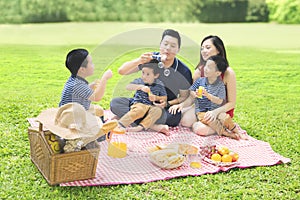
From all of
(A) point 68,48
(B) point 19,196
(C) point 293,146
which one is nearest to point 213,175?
(C) point 293,146

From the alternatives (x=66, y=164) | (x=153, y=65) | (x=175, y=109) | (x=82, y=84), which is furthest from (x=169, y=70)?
(x=66, y=164)

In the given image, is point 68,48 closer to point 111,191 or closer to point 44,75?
point 44,75

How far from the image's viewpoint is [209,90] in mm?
3160

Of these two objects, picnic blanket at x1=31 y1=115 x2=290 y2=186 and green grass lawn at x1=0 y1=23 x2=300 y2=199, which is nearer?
green grass lawn at x1=0 y1=23 x2=300 y2=199

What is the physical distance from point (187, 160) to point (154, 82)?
18.2 inches

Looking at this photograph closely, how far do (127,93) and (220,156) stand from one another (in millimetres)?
645

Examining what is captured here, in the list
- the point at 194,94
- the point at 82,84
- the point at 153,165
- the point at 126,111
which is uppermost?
the point at 82,84

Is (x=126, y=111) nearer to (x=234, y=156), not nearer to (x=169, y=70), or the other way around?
(x=169, y=70)

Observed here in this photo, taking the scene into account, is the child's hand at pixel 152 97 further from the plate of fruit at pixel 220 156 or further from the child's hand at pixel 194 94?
the plate of fruit at pixel 220 156

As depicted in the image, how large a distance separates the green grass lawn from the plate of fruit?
8 cm

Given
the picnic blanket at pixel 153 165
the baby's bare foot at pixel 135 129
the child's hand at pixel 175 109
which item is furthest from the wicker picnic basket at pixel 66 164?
the child's hand at pixel 175 109

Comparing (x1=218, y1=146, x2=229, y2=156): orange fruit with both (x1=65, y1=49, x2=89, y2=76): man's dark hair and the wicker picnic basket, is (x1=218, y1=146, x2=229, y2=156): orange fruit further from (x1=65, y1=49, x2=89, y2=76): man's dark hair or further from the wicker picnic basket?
(x1=65, y1=49, x2=89, y2=76): man's dark hair

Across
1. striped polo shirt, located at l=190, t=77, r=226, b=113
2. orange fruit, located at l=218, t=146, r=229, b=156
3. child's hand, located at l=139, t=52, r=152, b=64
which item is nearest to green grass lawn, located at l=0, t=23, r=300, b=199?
child's hand, located at l=139, t=52, r=152, b=64

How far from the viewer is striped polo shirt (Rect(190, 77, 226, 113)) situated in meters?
3.16
